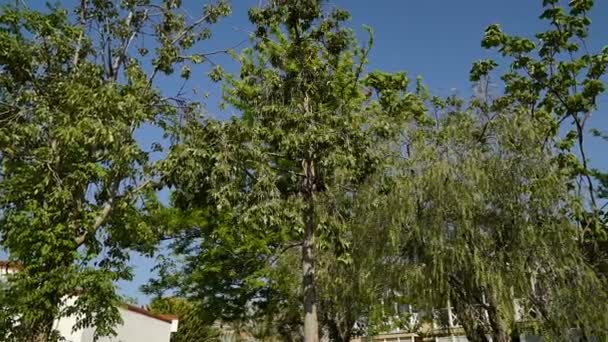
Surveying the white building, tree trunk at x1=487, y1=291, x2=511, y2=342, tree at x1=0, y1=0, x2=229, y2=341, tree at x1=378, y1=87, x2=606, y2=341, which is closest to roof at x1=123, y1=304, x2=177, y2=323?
the white building

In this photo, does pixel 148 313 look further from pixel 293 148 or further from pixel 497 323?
pixel 497 323

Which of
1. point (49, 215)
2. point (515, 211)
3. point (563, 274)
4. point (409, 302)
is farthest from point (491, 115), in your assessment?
point (49, 215)

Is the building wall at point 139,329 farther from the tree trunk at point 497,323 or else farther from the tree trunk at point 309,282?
the tree trunk at point 497,323

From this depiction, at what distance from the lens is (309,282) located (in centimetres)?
1057

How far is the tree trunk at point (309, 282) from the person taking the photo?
1024 centimetres

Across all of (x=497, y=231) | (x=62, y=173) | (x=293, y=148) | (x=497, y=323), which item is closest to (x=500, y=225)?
(x=497, y=231)

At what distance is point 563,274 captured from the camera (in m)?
10.5

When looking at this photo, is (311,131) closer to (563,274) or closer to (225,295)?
(563,274)

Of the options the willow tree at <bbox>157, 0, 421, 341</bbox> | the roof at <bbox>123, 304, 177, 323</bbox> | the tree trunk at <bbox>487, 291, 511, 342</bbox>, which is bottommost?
the tree trunk at <bbox>487, 291, 511, 342</bbox>

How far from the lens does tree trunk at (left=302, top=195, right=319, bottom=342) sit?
10242mm

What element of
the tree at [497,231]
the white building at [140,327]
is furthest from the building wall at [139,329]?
the tree at [497,231]

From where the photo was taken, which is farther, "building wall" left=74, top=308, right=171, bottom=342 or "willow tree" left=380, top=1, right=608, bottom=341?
"building wall" left=74, top=308, right=171, bottom=342

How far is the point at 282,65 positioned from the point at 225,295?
388 inches

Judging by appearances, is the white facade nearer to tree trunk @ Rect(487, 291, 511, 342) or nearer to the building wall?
the building wall
